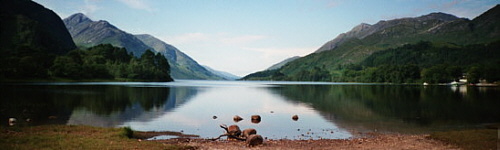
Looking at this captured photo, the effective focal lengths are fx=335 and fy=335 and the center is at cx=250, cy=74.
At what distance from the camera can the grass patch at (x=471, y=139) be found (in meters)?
25.0

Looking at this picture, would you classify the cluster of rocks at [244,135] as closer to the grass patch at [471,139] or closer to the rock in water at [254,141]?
the rock in water at [254,141]

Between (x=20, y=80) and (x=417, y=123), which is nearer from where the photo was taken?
(x=417, y=123)

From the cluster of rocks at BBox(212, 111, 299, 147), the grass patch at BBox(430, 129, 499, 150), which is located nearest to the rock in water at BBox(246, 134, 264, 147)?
the cluster of rocks at BBox(212, 111, 299, 147)

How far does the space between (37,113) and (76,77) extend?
155 metres

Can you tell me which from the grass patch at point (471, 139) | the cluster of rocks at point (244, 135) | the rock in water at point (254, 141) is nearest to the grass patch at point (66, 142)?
the rock in water at point (254, 141)

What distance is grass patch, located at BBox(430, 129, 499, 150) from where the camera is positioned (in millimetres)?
24969

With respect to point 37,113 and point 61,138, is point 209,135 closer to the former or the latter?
point 61,138

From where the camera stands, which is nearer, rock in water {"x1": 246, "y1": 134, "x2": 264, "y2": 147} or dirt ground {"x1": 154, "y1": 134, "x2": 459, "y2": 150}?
dirt ground {"x1": 154, "y1": 134, "x2": 459, "y2": 150}

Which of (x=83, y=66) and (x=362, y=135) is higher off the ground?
(x=83, y=66)

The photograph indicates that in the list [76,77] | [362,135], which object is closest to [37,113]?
[362,135]

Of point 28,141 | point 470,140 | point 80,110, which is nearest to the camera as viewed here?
point 28,141

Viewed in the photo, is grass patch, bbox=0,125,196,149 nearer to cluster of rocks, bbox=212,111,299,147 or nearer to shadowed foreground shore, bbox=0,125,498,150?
shadowed foreground shore, bbox=0,125,498,150

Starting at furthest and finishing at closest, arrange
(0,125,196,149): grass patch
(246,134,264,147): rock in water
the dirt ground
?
(246,134,264,147): rock in water, the dirt ground, (0,125,196,149): grass patch

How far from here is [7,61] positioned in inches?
5792
